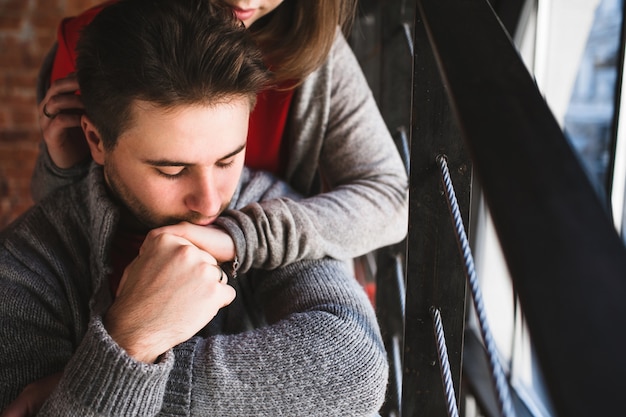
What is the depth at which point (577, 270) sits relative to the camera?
0.38 m

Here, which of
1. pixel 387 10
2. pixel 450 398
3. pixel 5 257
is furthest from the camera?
pixel 387 10

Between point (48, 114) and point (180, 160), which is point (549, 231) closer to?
point (180, 160)

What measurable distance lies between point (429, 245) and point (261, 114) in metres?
0.53

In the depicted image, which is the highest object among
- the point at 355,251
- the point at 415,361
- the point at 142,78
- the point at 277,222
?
the point at 142,78

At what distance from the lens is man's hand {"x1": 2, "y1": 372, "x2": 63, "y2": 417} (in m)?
0.97

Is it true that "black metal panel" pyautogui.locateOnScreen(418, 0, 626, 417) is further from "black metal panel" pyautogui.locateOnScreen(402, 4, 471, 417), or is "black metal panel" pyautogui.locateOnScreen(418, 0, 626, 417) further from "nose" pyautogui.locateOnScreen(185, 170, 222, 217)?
"nose" pyautogui.locateOnScreen(185, 170, 222, 217)

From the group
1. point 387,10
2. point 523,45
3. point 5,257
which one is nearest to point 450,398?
point 5,257

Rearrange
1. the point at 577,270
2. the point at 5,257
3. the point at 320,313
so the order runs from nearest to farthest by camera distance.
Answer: the point at 577,270 < the point at 320,313 < the point at 5,257

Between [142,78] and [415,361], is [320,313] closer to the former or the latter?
[415,361]

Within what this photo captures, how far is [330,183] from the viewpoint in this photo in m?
1.45

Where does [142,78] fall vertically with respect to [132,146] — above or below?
above

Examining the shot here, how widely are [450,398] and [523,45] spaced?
6.82 ft

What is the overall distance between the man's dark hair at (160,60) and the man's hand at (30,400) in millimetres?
413

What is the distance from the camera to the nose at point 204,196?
110cm
